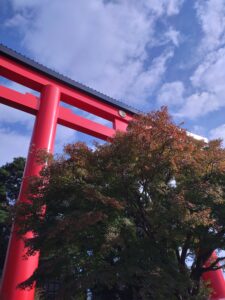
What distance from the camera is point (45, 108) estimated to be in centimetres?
1199

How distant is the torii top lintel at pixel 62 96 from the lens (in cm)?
1212

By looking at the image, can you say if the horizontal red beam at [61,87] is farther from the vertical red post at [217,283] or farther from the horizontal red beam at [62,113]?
the vertical red post at [217,283]

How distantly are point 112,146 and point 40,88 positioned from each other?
6739 mm

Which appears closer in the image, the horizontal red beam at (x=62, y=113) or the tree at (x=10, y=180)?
the horizontal red beam at (x=62, y=113)

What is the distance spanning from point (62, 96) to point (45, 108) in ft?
5.78

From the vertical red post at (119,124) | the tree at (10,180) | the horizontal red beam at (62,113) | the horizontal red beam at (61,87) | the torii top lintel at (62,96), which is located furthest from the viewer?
the tree at (10,180)

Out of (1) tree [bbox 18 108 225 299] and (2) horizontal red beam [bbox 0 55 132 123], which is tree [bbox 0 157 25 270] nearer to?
(2) horizontal red beam [bbox 0 55 132 123]

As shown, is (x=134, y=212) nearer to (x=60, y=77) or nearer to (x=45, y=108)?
(x=45, y=108)

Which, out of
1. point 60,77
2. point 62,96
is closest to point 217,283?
point 62,96

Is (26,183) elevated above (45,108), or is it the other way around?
(45,108)

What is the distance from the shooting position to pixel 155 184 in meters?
7.21

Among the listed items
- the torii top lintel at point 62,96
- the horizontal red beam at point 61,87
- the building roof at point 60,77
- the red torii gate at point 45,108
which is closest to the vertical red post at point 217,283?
the red torii gate at point 45,108

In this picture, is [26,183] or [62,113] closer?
[26,183]

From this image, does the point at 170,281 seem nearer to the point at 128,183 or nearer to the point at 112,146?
the point at 128,183
